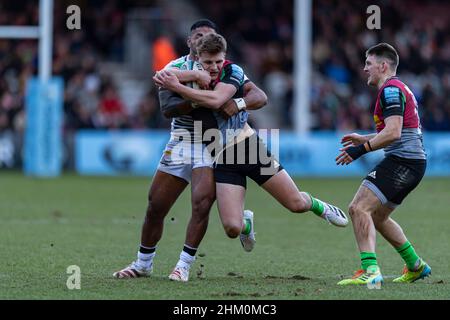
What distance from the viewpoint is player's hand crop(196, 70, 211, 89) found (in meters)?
9.09

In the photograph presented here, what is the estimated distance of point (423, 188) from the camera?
21.7 metres

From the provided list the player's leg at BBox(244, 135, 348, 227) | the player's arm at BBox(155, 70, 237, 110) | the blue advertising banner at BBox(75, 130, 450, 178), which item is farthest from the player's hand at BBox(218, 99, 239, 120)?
the blue advertising banner at BBox(75, 130, 450, 178)

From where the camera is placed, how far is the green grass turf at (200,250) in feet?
27.9

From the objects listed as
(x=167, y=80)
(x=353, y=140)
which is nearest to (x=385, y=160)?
(x=353, y=140)

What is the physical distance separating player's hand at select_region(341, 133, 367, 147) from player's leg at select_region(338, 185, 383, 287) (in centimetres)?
39

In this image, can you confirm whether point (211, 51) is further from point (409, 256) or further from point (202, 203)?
point (409, 256)

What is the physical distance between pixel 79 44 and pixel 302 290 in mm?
21335

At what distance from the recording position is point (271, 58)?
2902 centimetres

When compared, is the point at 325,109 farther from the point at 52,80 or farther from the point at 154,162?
the point at 52,80

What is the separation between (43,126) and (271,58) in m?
7.85

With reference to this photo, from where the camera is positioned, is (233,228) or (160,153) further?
(160,153)

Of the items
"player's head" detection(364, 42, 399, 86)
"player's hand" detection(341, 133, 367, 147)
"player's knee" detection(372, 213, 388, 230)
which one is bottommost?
"player's knee" detection(372, 213, 388, 230)

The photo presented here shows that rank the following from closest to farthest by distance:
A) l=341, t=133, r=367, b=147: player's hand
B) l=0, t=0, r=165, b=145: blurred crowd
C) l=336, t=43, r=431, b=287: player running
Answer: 1. l=336, t=43, r=431, b=287: player running
2. l=341, t=133, r=367, b=147: player's hand
3. l=0, t=0, r=165, b=145: blurred crowd

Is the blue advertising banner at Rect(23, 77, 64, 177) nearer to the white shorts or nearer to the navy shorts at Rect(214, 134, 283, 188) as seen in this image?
the white shorts
